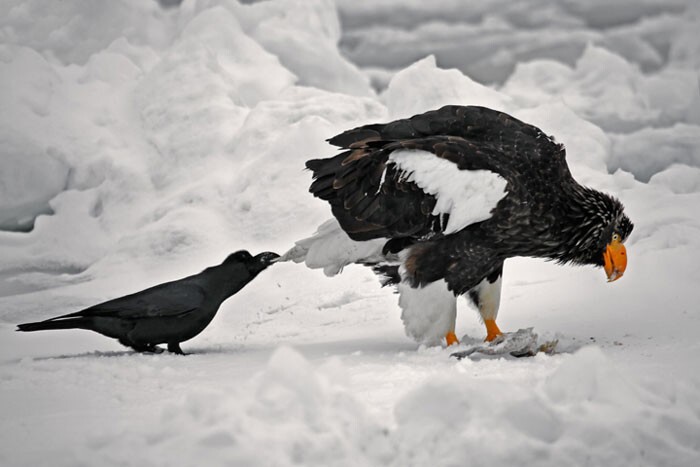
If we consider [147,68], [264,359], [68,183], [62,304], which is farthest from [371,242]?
[147,68]

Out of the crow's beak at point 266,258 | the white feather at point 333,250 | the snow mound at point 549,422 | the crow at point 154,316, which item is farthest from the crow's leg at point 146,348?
the snow mound at point 549,422

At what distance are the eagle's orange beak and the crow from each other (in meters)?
1.96

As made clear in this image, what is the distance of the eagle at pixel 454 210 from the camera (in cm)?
379

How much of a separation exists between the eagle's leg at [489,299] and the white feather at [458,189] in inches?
22.6

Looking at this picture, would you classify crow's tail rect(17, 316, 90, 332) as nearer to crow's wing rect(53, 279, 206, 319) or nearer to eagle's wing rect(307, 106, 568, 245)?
crow's wing rect(53, 279, 206, 319)

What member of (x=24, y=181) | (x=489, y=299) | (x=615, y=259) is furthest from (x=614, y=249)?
(x=24, y=181)

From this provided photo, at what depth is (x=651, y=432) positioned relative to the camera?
2555mm

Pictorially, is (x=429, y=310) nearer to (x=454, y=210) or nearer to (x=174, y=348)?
(x=454, y=210)

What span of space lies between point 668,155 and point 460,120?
4.49 metres

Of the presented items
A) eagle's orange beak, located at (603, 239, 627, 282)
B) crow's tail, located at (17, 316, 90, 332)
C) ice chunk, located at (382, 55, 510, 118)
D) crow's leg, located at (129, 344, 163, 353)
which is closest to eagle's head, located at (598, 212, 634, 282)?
eagle's orange beak, located at (603, 239, 627, 282)

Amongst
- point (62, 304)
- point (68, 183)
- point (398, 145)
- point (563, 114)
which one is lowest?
point (62, 304)

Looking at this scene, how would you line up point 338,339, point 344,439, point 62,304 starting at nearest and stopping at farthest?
point 344,439, point 338,339, point 62,304

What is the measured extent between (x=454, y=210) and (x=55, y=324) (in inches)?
76.9

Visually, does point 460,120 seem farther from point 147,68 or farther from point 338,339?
point 147,68
